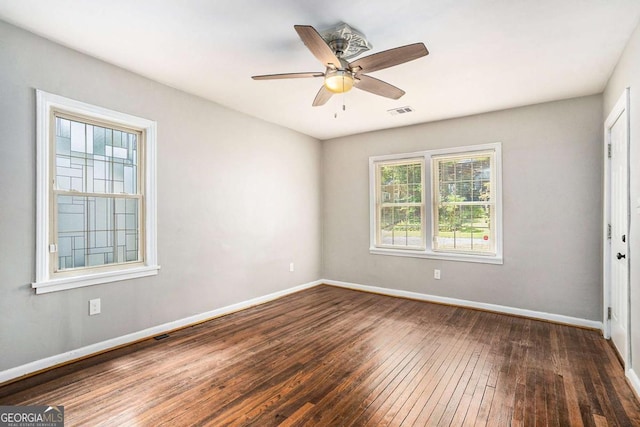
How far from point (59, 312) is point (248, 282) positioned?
213 cm

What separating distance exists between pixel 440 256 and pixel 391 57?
3.21 metres

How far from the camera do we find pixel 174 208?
3555 millimetres

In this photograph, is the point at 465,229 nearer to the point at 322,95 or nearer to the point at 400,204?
the point at 400,204

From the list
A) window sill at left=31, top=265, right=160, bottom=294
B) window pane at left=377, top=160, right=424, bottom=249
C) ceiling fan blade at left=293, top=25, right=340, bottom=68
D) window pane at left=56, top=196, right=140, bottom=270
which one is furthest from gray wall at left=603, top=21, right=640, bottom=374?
window pane at left=56, top=196, right=140, bottom=270

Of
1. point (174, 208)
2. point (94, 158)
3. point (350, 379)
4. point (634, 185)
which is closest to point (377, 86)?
point (634, 185)

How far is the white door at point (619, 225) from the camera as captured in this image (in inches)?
102

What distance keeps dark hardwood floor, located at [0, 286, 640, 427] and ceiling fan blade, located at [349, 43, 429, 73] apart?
2.37 metres

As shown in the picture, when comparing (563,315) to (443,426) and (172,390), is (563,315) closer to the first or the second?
(443,426)

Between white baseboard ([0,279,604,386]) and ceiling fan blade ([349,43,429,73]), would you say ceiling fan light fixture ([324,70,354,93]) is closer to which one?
ceiling fan blade ([349,43,429,73])

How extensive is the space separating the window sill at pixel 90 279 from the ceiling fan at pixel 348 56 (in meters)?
2.28

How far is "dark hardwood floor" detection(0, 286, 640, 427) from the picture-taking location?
6.68 ft

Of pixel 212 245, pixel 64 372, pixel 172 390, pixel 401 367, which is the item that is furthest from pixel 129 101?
pixel 401 367

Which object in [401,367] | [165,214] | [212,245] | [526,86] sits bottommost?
[401,367]

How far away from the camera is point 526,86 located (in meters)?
3.40
